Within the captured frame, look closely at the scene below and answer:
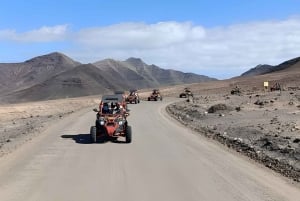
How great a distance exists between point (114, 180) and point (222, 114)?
2555 centimetres

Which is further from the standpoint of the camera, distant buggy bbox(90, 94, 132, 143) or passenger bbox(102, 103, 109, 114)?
passenger bbox(102, 103, 109, 114)

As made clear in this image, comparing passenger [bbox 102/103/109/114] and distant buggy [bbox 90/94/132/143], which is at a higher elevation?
passenger [bbox 102/103/109/114]

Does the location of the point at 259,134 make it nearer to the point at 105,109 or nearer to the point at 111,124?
the point at 111,124

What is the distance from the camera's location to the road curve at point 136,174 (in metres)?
12.7

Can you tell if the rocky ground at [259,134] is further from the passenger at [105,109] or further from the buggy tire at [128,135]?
the passenger at [105,109]

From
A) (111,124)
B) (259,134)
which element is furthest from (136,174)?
(259,134)

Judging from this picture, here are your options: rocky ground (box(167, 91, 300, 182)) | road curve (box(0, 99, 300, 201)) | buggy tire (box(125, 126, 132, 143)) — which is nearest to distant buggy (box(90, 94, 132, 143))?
buggy tire (box(125, 126, 132, 143))

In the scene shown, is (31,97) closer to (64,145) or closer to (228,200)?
(64,145)

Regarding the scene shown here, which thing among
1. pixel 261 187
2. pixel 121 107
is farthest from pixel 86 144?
pixel 261 187

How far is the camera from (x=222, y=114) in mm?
39281

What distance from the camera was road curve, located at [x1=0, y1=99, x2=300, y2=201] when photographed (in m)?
12.7

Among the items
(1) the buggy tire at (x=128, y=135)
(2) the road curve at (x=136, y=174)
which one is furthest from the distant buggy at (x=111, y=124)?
(2) the road curve at (x=136, y=174)

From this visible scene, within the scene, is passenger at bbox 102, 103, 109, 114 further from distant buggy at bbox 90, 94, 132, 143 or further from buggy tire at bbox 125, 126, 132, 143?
buggy tire at bbox 125, 126, 132, 143

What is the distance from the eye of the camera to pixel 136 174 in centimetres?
1552
